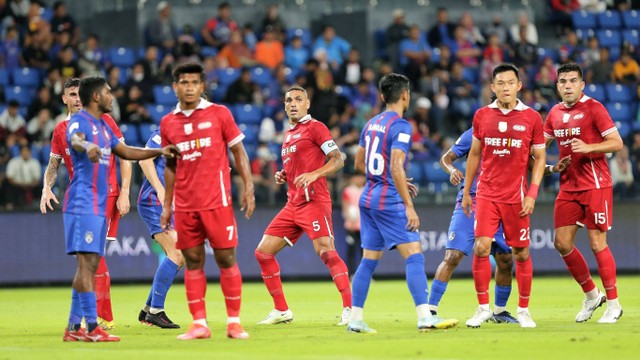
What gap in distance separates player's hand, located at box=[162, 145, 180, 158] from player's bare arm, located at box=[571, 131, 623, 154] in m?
4.37

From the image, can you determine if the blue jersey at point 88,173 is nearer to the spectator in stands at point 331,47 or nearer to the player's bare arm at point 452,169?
the player's bare arm at point 452,169

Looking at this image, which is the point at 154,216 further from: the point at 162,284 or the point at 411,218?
the point at 411,218

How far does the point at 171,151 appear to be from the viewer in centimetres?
1095

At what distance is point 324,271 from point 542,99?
24.1 ft

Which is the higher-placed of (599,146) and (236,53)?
(236,53)

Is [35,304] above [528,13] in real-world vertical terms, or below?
below

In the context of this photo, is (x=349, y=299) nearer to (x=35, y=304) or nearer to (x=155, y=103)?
(x=35, y=304)

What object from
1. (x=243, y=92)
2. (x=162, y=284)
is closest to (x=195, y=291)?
(x=162, y=284)

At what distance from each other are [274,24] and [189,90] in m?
17.2

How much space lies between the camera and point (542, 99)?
27.1m

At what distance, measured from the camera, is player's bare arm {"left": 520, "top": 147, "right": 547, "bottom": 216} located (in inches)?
467

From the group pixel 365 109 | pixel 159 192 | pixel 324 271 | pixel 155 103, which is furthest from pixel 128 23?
pixel 159 192

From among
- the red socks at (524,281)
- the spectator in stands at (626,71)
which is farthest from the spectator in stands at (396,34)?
the red socks at (524,281)

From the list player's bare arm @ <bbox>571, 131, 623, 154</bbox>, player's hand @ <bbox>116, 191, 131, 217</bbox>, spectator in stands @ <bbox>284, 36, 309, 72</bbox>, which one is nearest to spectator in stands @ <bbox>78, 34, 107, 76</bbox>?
spectator in stands @ <bbox>284, 36, 309, 72</bbox>
